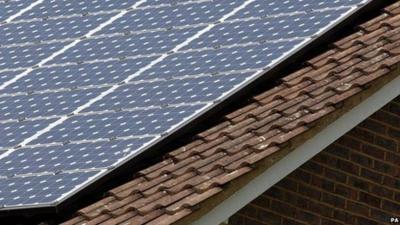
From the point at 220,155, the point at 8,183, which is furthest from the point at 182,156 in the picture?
the point at 8,183

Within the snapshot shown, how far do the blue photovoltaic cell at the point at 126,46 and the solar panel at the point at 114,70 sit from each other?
0.04 feet

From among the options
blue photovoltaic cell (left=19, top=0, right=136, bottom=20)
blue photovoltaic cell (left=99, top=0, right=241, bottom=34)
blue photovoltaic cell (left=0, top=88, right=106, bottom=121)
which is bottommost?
blue photovoltaic cell (left=0, top=88, right=106, bottom=121)

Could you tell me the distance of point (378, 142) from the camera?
19.2 m

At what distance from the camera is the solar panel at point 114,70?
58.5 feet

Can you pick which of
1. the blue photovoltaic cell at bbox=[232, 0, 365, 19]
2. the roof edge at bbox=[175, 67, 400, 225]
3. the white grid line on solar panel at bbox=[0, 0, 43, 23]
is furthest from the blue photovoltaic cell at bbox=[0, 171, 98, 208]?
the white grid line on solar panel at bbox=[0, 0, 43, 23]

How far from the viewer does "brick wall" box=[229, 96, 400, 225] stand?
18469 millimetres

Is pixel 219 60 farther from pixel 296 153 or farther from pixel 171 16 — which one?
pixel 296 153

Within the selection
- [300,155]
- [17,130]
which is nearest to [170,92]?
[17,130]

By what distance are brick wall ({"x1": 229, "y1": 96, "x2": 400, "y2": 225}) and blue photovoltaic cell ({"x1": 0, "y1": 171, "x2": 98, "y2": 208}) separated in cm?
185

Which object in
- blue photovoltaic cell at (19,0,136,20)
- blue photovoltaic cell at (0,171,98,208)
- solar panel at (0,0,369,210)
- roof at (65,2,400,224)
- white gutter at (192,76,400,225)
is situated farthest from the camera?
blue photovoltaic cell at (19,0,136,20)

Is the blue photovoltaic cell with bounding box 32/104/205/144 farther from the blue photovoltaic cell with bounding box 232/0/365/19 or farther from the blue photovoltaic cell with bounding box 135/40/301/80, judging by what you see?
the blue photovoltaic cell with bounding box 232/0/365/19

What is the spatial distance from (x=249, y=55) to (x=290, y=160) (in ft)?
6.68

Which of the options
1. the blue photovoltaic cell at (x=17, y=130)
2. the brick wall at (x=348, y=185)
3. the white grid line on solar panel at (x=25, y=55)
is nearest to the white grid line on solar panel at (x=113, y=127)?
the blue photovoltaic cell at (x=17, y=130)

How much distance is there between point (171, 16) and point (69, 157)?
3.44m
